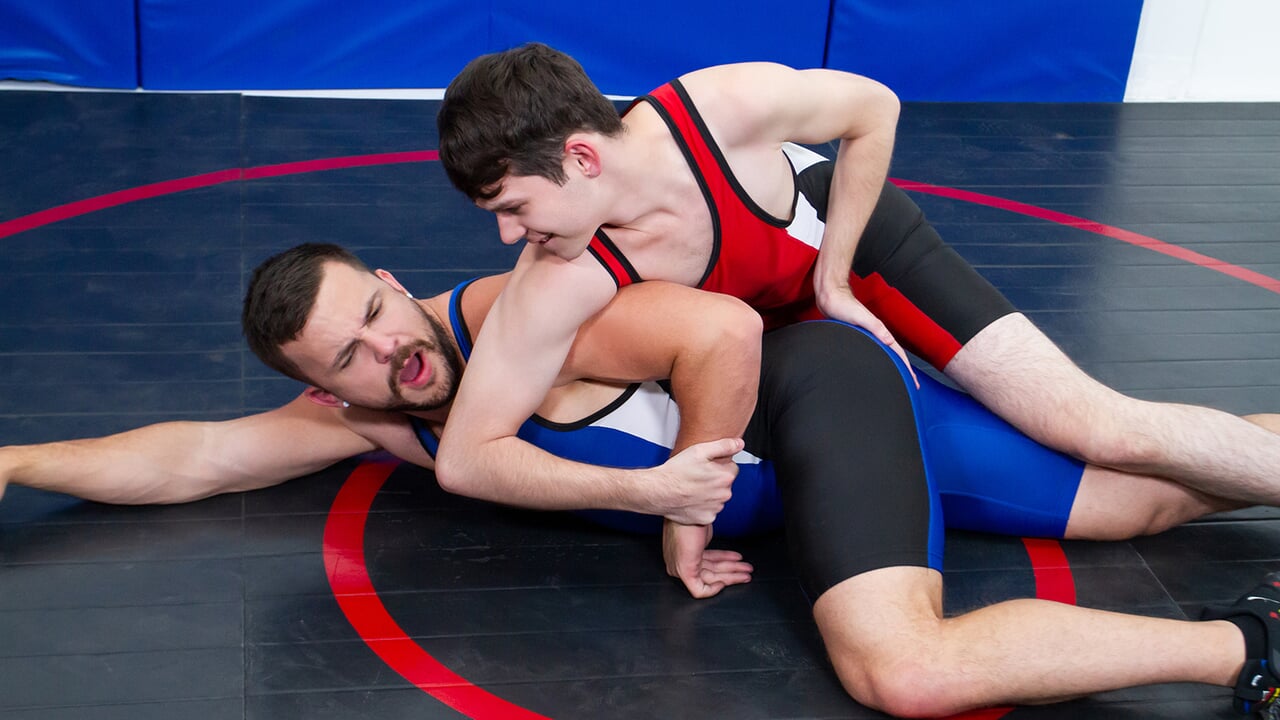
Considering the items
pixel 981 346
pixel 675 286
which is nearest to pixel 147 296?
pixel 675 286

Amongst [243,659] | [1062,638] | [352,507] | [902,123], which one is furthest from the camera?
[902,123]

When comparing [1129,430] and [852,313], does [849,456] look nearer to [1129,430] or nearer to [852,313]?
[852,313]

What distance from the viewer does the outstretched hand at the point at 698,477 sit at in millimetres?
2314

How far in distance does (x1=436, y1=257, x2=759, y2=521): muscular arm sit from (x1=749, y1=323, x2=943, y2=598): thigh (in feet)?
0.38

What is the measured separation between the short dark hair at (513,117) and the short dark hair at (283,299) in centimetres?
36

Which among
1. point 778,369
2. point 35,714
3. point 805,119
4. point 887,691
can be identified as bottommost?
point 35,714

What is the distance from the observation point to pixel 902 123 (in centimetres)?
516

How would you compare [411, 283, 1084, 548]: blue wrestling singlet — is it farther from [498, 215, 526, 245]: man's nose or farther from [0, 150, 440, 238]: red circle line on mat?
[0, 150, 440, 238]: red circle line on mat

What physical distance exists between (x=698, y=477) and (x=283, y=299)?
0.82 metres

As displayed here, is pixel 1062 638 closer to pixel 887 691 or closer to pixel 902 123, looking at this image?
pixel 887 691

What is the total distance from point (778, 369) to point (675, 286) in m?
0.25

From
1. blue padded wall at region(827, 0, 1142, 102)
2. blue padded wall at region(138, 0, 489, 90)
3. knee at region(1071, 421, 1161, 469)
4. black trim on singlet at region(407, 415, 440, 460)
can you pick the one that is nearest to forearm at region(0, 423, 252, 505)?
black trim on singlet at region(407, 415, 440, 460)

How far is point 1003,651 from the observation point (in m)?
2.09

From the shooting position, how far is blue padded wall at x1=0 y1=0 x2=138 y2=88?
16.1 feet
